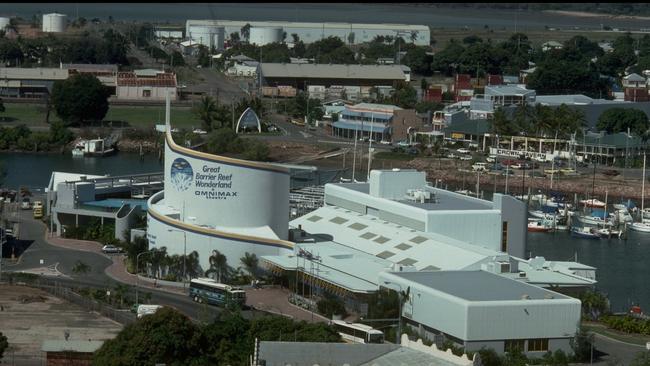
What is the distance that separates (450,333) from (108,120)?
12507mm

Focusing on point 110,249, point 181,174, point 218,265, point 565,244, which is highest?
point 181,174

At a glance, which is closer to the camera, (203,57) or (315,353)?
(315,353)

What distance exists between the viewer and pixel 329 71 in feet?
79.9

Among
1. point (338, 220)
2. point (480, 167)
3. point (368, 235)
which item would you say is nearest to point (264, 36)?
point (480, 167)

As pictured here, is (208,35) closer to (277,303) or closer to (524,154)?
(524,154)

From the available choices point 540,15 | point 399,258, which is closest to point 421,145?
point 399,258

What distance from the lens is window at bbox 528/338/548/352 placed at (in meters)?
8.09

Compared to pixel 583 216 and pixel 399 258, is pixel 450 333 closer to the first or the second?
pixel 399 258

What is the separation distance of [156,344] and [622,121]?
40.8ft

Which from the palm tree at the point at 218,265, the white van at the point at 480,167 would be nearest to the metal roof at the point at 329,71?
the white van at the point at 480,167

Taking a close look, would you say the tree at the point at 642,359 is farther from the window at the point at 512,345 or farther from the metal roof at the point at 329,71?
the metal roof at the point at 329,71

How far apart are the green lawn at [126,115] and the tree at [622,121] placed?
4.80 m

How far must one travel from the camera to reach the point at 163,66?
84.9 feet

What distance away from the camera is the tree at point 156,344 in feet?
22.5
